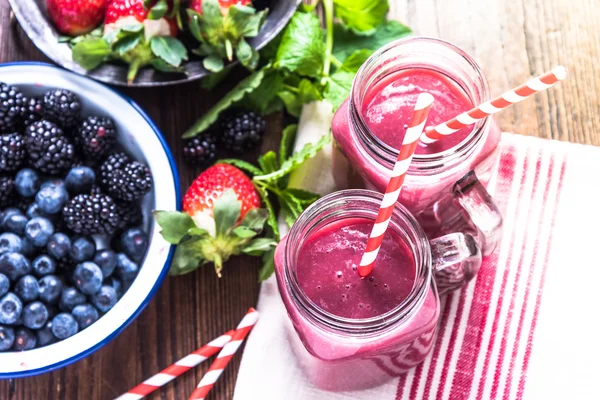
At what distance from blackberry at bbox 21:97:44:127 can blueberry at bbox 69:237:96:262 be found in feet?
0.71

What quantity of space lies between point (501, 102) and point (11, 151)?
0.78 metres

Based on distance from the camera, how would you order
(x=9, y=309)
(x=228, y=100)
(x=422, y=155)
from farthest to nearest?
(x=228, y=100)
(x=9, y=309)
(x=422, y=155)

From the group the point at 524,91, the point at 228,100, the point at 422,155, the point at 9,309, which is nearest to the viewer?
the point at 524,91

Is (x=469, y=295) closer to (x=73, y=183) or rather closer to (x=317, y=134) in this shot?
(x=317, y=134)

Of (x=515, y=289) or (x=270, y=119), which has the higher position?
(x=270, y=119)

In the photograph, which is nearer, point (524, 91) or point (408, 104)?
point (524, 91)

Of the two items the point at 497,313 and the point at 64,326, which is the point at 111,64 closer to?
the point at 64,326

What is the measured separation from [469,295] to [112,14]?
760 millimetres

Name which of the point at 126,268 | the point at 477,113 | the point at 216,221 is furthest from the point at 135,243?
the point at 477,113

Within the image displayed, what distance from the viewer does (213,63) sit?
4.03ft

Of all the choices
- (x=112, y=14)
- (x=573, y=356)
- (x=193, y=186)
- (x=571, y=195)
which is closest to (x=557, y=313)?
(x=573, y=356)

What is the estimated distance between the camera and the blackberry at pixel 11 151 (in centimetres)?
122

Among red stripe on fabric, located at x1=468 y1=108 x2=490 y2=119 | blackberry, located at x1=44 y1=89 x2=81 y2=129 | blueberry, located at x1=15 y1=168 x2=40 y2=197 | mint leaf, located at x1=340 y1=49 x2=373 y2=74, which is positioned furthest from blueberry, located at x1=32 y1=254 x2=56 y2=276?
red stripe on fabric, located at x1=468 y1=108 x2=490 y2=119

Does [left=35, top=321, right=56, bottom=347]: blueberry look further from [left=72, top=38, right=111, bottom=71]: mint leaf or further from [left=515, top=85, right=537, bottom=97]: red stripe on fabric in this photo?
[left=515, top=85, right=537, bottom=97]: red stripe on fabric
